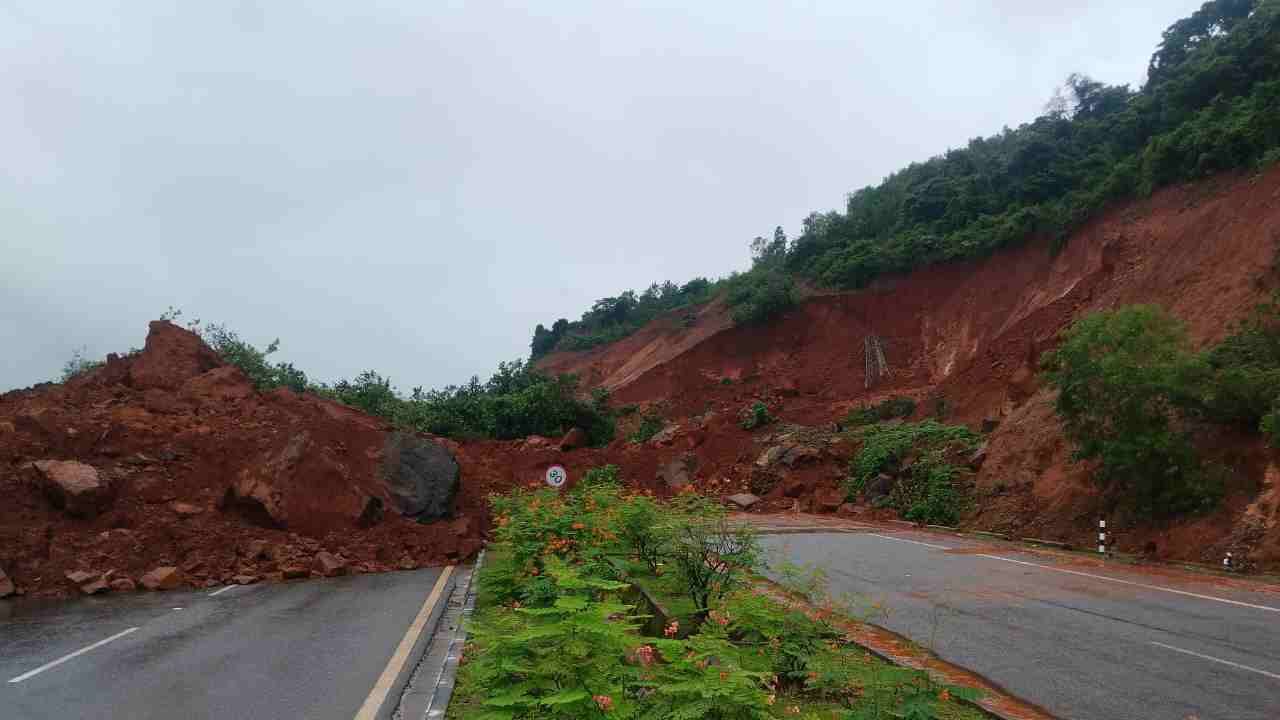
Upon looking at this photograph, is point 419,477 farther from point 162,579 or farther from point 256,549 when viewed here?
point 162,579

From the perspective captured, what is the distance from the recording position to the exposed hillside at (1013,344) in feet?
71.4

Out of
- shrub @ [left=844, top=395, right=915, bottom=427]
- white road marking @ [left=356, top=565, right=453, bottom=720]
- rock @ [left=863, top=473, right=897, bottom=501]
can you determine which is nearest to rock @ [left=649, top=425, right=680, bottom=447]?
shrub @ [left=844, top=395, right=915, bottom=427]

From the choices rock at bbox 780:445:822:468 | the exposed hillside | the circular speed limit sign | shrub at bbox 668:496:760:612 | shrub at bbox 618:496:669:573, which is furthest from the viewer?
rock at bbox 780:445:822:468

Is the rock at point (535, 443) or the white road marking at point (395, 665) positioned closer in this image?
the white road marking at point (395, 665)

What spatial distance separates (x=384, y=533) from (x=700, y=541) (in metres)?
10.9

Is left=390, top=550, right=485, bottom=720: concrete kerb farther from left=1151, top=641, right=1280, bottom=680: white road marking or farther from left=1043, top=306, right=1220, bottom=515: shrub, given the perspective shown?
left=1043, top=306, right=1220, bottom=515: shrub

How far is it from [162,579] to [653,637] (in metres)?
10.7

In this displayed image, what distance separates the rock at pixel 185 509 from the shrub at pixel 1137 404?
18.9m

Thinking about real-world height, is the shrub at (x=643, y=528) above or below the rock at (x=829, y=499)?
above

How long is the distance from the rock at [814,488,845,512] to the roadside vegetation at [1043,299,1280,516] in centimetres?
1231

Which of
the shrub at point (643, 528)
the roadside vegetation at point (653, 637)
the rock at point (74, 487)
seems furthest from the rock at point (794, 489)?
the rock at point (74, 487)

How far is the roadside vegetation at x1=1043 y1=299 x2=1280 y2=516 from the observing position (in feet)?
57.4

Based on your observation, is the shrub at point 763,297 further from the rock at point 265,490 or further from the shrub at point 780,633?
the shrub at point 780,633

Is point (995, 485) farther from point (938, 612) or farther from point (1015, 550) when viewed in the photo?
point (938, 612)
